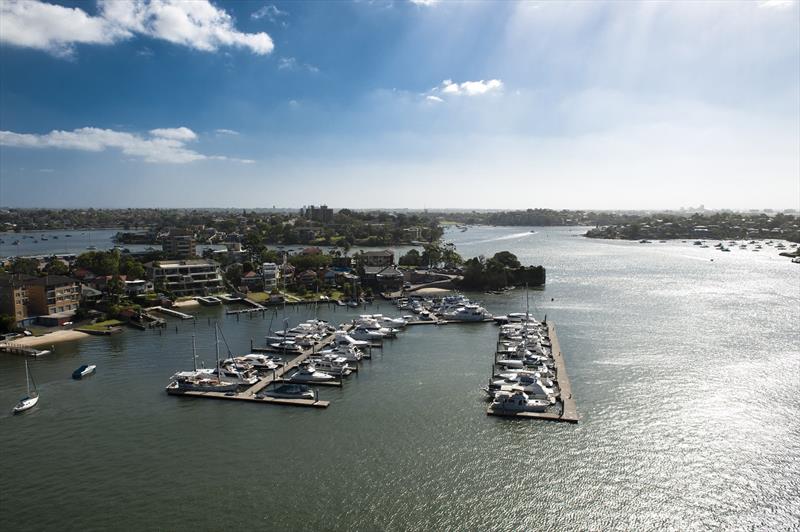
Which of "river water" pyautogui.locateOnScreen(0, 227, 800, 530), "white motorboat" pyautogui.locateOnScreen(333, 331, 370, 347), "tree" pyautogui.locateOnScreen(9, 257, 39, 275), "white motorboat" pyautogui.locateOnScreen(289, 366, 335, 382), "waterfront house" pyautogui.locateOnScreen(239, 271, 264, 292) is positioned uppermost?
"tree" pyautogui.locateOnScreen(9, 257, 39, 275)

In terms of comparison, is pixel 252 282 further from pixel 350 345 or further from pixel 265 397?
pixel 265 397

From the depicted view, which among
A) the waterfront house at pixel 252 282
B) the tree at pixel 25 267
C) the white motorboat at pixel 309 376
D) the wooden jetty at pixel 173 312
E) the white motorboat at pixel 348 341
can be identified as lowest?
the wooden jetty at pixel 173 312

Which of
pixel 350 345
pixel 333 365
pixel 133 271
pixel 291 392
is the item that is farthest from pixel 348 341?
pixel 133 271

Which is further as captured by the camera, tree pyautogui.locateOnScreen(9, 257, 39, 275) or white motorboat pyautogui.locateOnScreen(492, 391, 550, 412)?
tree pyautogui.locateOnScreen(9, 257, 39, 275)

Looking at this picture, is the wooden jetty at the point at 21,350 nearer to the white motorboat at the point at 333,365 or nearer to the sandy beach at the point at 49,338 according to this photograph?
the sandy beach at the point at 49,338

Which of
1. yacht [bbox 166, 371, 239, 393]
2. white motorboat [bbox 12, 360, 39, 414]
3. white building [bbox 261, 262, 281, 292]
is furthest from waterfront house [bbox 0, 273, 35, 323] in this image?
white building [bbox 261, 262, 281, 292]

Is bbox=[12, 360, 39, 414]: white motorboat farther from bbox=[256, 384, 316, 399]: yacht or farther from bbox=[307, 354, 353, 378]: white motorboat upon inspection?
bbox=[307, 354, 353, 378]: white motorboat

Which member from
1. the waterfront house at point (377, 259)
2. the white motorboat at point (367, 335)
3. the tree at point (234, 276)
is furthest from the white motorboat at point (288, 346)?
the waterfront house at point (377, 259)
